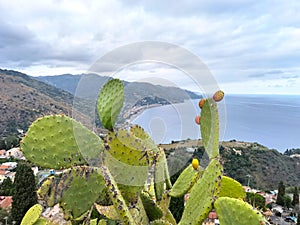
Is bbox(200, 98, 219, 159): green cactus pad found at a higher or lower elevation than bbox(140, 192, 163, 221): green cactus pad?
higher

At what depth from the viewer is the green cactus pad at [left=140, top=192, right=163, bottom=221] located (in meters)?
1.37

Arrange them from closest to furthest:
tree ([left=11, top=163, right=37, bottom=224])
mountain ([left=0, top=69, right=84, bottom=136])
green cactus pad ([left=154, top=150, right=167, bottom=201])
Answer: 1. green cactus pad ([left=154, top=150, right=167, bottom=201])
2. tree ([left=11, top=163, right=37, bottom=224])
3. mountain ([left=0, top=69, right=84, bottom=136])

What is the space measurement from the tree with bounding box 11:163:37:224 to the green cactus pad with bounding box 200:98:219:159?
862 cm

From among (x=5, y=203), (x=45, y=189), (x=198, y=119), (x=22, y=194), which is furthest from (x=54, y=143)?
(x=5, y=203)

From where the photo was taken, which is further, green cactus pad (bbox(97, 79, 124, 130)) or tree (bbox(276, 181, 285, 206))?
tree (bbox(276, 181, 285, 206))

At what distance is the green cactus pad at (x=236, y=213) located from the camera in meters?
0.87

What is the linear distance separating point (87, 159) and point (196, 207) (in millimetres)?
Result: 464

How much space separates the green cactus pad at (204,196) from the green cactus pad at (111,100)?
413 millimetres

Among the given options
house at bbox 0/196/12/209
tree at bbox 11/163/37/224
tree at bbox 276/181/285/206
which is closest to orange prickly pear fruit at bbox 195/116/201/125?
tree at bbox 11/163/37/224

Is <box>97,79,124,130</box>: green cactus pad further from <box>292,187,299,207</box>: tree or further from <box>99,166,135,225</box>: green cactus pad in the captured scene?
<box>292,187,299,207</box>: tree

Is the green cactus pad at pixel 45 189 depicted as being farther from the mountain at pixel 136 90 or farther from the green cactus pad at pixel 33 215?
the green cactus pad at pixel 33 215

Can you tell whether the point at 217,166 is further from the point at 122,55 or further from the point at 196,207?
the point at 122,55

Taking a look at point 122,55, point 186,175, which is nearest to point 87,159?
point 122,55

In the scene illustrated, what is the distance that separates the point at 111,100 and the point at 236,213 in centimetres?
63
